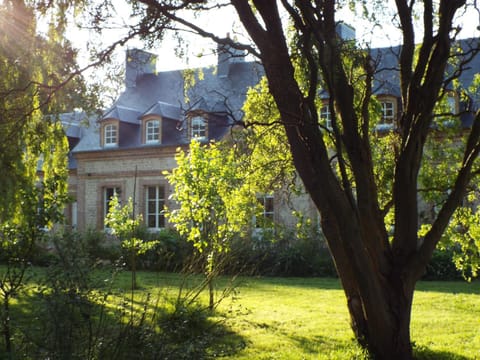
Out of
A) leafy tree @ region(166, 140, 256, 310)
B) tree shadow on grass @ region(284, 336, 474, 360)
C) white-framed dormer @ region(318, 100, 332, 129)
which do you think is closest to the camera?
tree shadow on grass @ region(284, 336, 474, 360)

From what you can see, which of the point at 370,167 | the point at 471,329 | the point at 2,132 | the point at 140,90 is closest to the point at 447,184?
the point at 370,167

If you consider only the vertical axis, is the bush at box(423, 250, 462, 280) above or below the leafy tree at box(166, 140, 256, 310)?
below

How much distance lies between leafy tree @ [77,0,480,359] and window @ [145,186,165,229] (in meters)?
19.1

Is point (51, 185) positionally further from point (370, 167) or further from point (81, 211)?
point (81, 211)

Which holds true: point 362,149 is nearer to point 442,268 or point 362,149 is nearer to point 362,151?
point 362,151

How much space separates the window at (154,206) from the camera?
27.0m

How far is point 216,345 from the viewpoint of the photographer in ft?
28.4

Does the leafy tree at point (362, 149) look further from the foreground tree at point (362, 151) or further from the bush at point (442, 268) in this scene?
the bush at point (442, 268)

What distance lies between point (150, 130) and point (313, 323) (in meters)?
18.0

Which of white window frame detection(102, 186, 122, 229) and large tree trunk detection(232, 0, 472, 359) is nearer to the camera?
large tree trunk detection(232, 0, 472, 359)

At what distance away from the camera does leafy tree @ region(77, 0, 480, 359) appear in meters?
7.36

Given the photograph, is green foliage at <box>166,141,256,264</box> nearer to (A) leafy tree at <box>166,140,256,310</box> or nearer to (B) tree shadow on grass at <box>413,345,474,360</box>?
(A) leafy tree at <box>166,140,256,310</box>

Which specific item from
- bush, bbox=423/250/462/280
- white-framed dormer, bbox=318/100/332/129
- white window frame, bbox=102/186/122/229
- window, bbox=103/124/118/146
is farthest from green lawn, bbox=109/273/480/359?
window, bbox=103/124/118/146

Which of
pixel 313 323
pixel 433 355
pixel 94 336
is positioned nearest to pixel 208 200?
pixel 313 323
